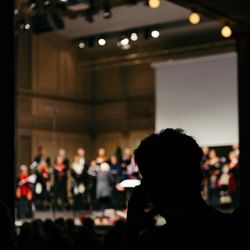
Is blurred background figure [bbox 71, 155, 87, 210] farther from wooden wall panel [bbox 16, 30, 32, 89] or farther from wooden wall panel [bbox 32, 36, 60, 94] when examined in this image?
wooden wall panel [bbox 32, 36, 60, 94]

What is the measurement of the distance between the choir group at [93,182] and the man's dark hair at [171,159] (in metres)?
10.5

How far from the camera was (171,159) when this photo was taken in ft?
3.67

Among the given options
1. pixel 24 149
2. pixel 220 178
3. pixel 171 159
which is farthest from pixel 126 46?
pixel 171 159

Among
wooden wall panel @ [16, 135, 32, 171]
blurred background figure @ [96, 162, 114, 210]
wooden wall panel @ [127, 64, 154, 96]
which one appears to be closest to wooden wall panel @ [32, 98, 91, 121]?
wooden wall panel @ [16, 135, 32, 171]

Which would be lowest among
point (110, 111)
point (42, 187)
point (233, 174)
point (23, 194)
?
point (23, 194)

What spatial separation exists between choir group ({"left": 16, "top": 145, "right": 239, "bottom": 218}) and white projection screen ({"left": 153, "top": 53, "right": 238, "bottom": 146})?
1.12 meters

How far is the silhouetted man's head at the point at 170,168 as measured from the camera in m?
1.11

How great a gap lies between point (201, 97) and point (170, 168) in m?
13.5

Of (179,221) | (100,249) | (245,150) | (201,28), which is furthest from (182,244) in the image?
(201,28)

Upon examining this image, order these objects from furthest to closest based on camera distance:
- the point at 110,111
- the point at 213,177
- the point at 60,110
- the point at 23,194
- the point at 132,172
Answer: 1. the point at 110,111
2. the point at 60,110
3. the point at 213,177
4. the point at 132,172
5. the point at 23,194

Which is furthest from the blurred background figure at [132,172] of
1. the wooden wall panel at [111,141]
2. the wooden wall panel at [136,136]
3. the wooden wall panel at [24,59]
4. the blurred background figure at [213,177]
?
the wooden wall panel at [24,59]

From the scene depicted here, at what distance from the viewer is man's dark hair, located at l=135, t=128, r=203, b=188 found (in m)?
1.11

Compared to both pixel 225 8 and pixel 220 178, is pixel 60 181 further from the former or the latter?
pixel 225 8

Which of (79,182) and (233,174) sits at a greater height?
(233,174)
